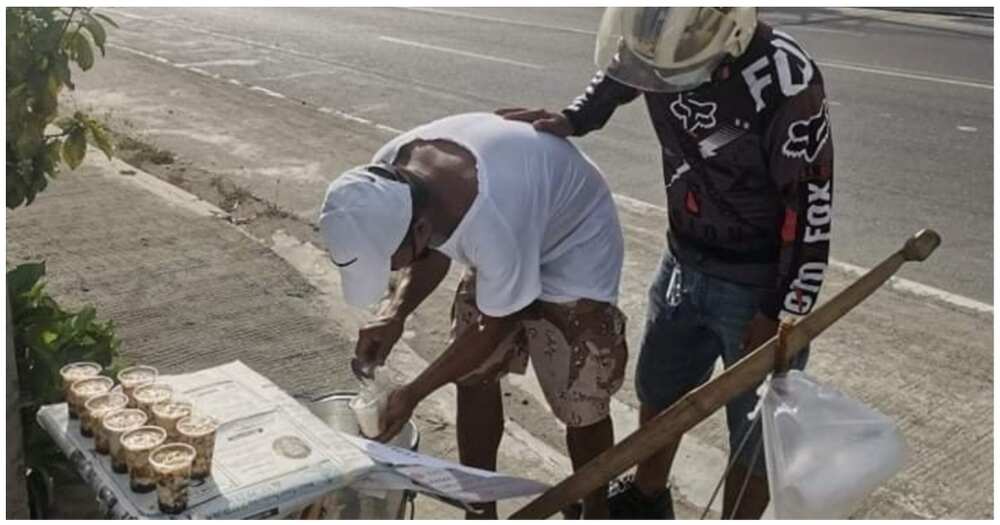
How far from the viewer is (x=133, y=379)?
8.99 ft

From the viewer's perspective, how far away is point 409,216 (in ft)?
8.98

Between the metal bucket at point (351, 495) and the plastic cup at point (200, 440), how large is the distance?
270 mm

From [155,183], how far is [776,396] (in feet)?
16.5

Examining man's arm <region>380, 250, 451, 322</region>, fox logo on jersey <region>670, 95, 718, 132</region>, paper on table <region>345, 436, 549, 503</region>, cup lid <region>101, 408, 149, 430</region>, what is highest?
fox logo on jersey <region>670, 95, 718, 132</region>

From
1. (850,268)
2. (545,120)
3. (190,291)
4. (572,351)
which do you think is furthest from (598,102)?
(850,268)

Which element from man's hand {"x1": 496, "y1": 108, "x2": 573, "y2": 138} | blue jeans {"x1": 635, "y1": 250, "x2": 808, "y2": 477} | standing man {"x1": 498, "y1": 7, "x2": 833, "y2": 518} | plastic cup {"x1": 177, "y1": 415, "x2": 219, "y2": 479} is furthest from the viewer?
man's hand {"x1": 496, "y1": 108, "x2": 573, "y2": 138}

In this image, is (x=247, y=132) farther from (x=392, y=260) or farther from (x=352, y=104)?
(x=392, y=260)

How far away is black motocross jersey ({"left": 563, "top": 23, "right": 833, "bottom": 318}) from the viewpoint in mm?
2752

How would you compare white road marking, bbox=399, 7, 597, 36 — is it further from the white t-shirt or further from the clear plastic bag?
the clear plastic bag

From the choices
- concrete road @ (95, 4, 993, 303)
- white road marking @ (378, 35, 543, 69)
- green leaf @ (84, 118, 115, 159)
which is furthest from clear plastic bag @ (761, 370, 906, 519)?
white road marking @ (378, 35, 543, 69)

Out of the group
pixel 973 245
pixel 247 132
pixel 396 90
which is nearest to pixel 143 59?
pixel 396 90

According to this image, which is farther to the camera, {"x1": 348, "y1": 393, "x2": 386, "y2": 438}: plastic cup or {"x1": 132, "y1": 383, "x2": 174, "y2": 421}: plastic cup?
{"x1": 348, "y1": 393, "x2": 386, "y2": 438}: plastic cup

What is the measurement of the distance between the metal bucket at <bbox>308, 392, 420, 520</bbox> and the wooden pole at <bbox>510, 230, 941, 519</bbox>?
1.36ft

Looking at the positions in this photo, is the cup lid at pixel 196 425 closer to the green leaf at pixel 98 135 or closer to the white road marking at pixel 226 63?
the green leaf at pixel 98 135
